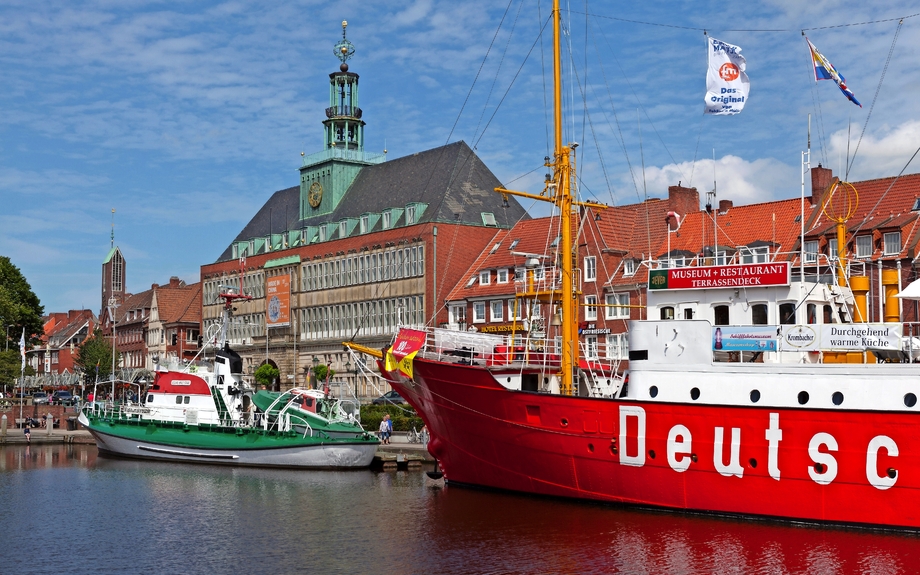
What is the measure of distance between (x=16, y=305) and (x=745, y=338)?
71872mm

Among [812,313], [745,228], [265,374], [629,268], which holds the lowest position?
[265,374]

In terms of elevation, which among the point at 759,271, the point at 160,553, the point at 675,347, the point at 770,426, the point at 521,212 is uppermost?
the point at 521,212

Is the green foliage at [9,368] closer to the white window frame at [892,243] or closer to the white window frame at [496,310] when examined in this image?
the white window frame at [496,310]

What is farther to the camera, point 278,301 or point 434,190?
point 278,301

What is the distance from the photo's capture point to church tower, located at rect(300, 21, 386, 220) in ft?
302

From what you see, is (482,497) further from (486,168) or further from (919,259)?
(486,168)

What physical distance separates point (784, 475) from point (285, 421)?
87.5 feet

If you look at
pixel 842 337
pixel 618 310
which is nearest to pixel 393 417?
pixel 618 310

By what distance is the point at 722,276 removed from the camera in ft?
112

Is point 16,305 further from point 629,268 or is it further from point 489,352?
point 489,352

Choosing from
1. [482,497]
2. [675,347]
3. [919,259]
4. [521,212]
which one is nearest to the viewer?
[675,347]

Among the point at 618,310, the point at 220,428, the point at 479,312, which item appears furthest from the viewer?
the point at 479,312

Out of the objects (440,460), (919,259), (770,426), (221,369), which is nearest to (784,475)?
(770,426)

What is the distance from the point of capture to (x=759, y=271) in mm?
33531
